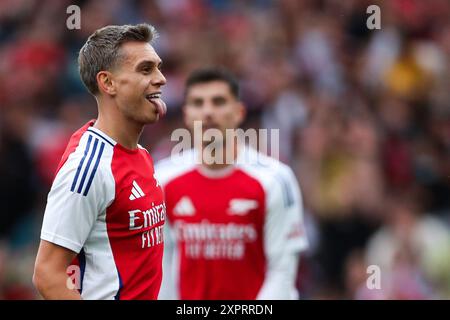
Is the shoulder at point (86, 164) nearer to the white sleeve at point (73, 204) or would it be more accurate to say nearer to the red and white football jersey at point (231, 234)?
the white sleeve at point (73, 204)

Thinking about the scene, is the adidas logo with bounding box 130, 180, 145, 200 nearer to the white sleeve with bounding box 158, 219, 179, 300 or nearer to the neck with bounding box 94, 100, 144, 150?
the neck with bounding box 94, 100, 144, 150

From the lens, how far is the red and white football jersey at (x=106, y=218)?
480 cm

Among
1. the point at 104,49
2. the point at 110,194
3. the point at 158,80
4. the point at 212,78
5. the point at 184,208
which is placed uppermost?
the point at 212,78

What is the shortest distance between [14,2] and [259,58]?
3170 mm

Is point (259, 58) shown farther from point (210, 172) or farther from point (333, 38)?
point (210, 172)

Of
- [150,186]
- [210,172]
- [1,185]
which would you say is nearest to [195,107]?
[210,172]

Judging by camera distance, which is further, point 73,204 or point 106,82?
point 106,82

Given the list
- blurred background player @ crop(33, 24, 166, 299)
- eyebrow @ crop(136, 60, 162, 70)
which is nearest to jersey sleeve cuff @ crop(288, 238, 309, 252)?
blurred background player @ crop(33, 24, 166, 299)

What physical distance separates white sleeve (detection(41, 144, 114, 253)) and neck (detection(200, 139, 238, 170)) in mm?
2812

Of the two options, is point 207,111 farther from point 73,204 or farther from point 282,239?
point 73,204

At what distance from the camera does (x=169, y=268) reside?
7.34 metres

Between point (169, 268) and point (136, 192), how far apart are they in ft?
7.43

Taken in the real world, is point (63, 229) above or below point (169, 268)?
above

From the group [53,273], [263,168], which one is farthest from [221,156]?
[53,273]
